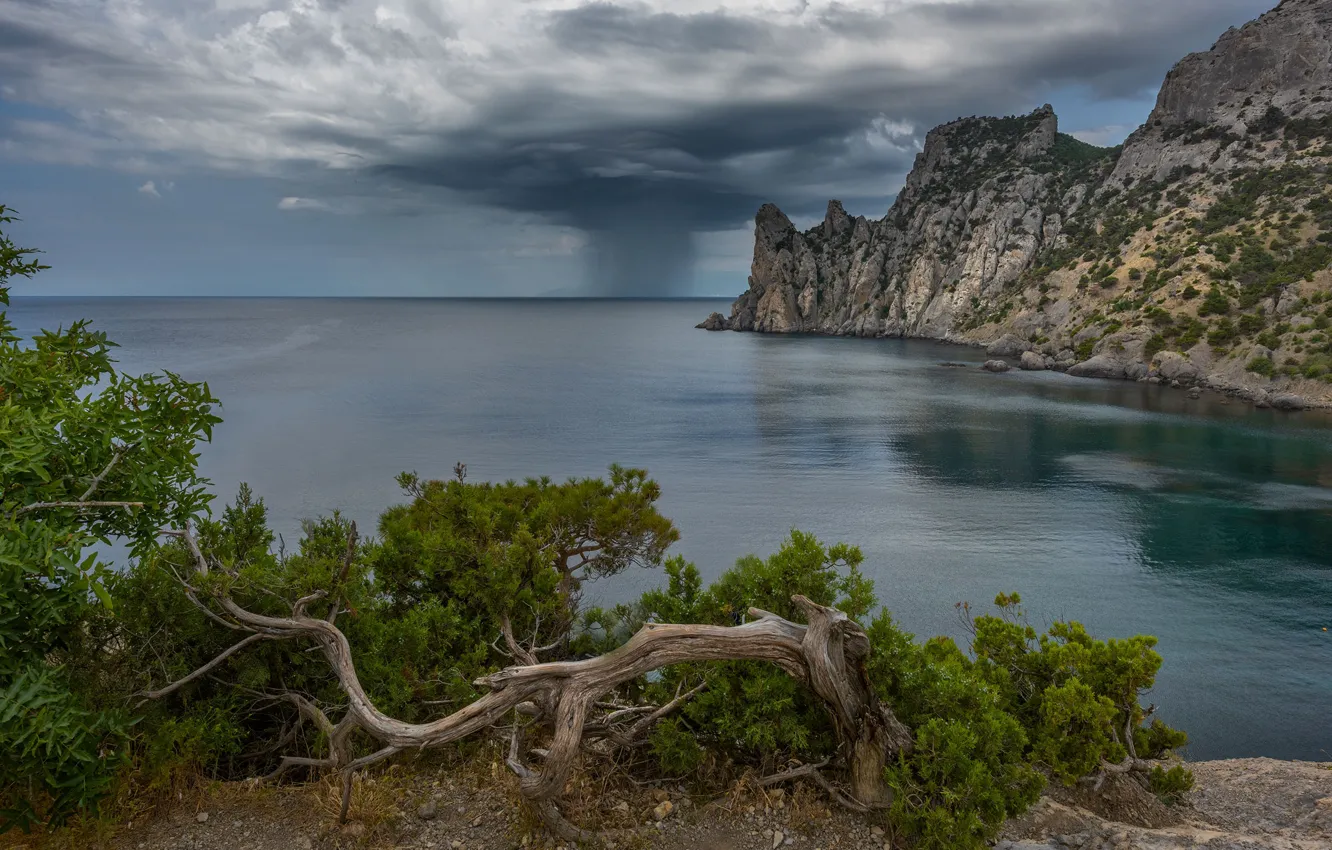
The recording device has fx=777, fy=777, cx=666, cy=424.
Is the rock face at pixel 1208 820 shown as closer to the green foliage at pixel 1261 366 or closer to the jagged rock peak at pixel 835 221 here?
the green foliage at pixel 1261 366

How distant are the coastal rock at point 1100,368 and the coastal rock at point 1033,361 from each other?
6310mm

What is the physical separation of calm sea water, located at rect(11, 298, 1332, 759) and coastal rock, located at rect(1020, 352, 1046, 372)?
10192 mm

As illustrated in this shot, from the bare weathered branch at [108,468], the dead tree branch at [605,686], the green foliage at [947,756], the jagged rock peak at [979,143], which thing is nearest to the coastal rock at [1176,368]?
the green foliage at [947,756]

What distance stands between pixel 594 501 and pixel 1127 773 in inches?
400

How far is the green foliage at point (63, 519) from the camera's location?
189 inches

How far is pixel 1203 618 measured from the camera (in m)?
23.5

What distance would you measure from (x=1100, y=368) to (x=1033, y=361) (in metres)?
9.97

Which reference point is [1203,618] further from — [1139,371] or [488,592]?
[1139,371]

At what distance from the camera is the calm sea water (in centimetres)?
2269

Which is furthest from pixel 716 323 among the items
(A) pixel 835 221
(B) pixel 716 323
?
(A) pixel 835 221

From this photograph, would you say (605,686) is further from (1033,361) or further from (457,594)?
(1033,361)

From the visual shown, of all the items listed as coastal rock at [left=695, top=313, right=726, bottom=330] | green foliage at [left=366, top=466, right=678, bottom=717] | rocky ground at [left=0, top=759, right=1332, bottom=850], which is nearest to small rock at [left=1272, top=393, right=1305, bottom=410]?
rocky ground at [left=0, top=759, right=1332, bottom=850]

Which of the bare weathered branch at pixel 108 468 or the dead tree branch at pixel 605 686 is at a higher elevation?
the bare weathered branch at pixel 108 468

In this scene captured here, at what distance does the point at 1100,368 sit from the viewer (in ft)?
254
